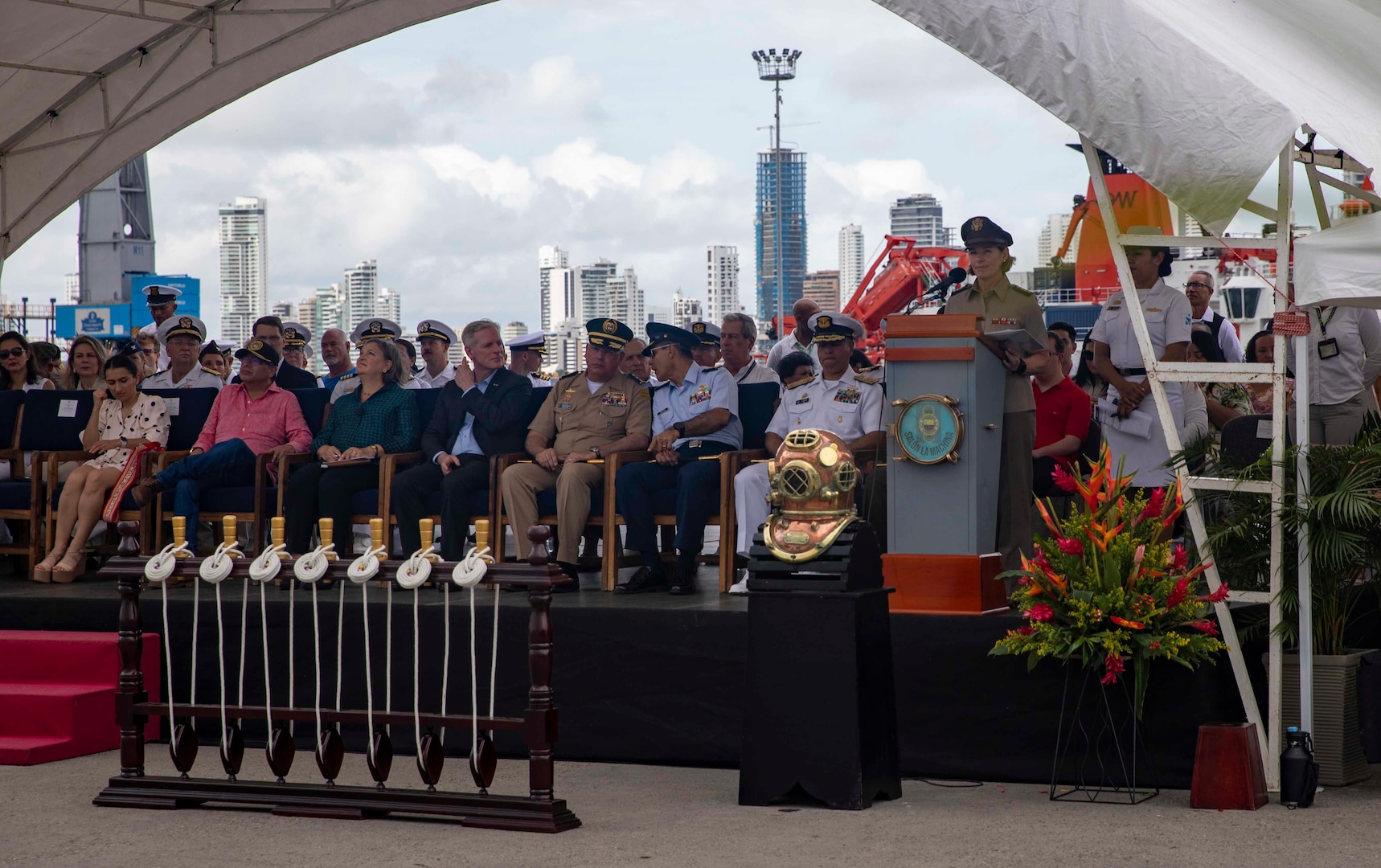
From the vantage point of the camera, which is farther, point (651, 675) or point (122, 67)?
point (122, 67)

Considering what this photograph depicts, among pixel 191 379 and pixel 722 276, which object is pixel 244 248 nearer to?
pixel 722 276

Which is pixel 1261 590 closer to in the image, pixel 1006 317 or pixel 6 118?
pixel 1006 317

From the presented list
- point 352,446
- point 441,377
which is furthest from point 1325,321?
point 441,377

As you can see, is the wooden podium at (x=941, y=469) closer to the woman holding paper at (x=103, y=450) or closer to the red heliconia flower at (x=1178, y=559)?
the red heliconia flower at (x=1178, y=559)

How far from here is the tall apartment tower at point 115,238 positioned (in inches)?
795

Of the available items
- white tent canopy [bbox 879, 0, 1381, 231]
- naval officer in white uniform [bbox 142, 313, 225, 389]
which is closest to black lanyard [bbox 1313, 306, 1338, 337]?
white tent canopy [bbox 879, 0, 1381, 231]

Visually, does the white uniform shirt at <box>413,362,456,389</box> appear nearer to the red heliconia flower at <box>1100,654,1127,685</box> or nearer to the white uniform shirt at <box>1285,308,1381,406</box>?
the white uniform shirt at <box>1285,308,1381,406</box>

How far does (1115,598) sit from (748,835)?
1.33 m

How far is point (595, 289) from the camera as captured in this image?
143 ft

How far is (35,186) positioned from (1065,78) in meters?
6.20

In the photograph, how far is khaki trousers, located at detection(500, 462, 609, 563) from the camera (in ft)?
19.9

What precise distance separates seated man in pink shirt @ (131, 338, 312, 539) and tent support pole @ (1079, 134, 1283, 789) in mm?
3976

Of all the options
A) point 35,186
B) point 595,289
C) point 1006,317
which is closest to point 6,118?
point 35,186

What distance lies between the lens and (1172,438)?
4.49 meters
